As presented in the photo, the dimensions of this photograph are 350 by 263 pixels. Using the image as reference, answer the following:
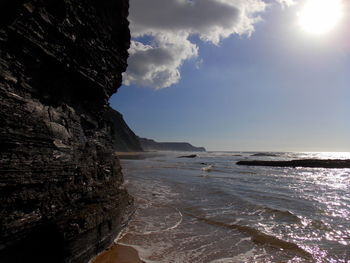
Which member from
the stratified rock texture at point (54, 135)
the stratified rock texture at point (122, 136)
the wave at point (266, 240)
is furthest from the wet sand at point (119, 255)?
the stratified rock texture at point (122, 136)

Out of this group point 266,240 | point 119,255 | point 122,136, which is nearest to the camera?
point 119,255

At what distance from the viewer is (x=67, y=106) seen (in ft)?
20.8

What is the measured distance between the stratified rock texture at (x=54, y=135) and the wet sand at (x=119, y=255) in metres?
0.20

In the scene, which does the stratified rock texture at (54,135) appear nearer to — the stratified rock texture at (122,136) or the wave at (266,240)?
the wave at (266,240)

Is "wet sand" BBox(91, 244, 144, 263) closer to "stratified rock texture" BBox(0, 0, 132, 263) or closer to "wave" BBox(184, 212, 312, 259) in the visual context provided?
"stratified rock texture" BBox(0, 0, 132, 263)

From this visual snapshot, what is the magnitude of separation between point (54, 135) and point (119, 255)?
3161 mm

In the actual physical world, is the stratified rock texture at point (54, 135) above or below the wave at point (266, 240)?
above

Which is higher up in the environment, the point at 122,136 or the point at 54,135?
the point at 122,136

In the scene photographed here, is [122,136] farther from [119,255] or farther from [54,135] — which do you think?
[54,135]

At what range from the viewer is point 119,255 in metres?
6.02

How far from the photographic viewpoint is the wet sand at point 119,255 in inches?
226

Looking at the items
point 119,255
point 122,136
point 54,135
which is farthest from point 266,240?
point 122,136

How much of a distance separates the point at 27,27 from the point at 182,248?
6.15 m

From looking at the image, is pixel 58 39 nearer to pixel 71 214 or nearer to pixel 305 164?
pixel 71 214
